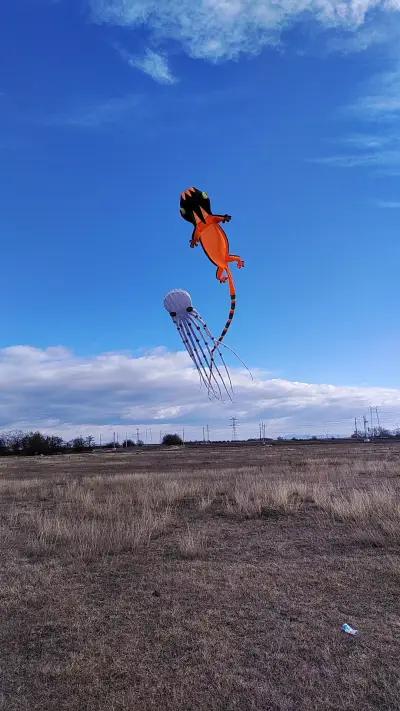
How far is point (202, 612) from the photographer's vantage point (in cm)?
650

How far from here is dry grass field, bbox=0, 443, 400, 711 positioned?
4.57m

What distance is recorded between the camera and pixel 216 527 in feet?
40.8

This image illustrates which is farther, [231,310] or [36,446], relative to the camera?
[36,446]

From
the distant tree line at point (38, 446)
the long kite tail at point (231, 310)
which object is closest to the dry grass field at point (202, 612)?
the long kite tail at point (231, 310)

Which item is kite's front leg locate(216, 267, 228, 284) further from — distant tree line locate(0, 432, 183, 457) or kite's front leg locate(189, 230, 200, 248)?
distant tree line locate(0, 432, 183, 457)

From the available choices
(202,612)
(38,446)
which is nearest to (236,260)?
(202,612)

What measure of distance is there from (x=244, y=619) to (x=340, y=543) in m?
4.68

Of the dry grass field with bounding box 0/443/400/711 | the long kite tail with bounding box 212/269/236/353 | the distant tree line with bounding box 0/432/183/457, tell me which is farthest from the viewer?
the distant tree line with bounding box 0/432/183/457

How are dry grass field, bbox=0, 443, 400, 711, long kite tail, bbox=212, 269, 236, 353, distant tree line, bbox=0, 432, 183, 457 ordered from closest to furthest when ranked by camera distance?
dry grass field, bbox=0, 443, 400, 711 → long kite tail, bbox=212, 269, 236, 353 → distant tree line, bbox=0, 432, 183, 457

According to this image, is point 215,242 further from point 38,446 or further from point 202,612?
point 38,446

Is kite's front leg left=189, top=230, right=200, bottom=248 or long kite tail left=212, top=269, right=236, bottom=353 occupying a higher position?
kite's front leg left=189, top=230, right=200, bottom=248

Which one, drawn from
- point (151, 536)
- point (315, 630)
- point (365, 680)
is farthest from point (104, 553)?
point (365, 680)

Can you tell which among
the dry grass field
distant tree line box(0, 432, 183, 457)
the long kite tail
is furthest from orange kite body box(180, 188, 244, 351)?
distant tree line box(0, 432, 183, 457)

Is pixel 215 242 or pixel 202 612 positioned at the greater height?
pixel 215 242
